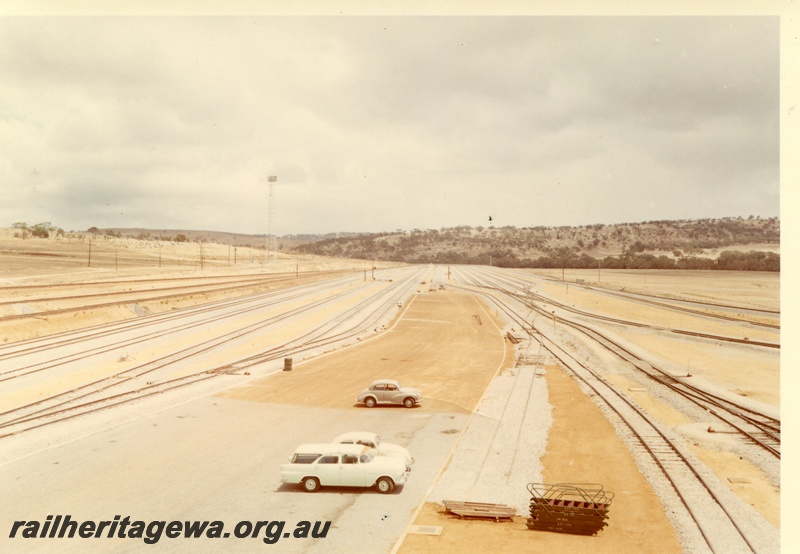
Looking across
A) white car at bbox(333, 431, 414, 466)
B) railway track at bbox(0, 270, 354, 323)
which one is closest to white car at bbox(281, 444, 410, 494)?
white car at bbox(333, 431, 414, 466)

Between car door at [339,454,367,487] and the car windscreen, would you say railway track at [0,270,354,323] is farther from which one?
car door at [339,454,367,487]

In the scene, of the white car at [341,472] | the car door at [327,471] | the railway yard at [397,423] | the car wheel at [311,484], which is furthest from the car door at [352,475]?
the car wheel at [311,484]

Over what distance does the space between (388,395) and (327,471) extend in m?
10.8

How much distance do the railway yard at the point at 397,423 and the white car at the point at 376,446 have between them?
0.85 m

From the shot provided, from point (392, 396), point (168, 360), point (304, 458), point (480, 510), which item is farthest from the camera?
point (168, 360)

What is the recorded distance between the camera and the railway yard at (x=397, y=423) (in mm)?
15758

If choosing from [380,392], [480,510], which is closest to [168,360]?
[380,392]

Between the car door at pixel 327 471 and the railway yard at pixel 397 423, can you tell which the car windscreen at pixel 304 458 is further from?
the railway yard at pixel 397 423

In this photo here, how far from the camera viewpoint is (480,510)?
1584cm

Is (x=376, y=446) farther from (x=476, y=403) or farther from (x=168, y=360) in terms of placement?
(x=168, y=360)

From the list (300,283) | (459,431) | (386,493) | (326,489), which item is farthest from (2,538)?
(300,283)

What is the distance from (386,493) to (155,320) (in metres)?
47.0

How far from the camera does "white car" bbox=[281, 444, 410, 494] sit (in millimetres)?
17422

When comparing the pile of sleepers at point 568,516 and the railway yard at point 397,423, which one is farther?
the railway yard at point 397,423
